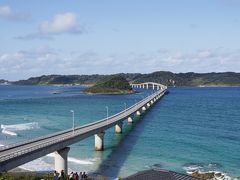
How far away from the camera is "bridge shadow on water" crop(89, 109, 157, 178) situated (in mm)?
47469

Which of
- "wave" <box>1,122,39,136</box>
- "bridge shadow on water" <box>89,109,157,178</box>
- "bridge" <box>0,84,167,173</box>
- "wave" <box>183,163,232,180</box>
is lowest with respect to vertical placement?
"wave" <box>183,163,232,180</box>

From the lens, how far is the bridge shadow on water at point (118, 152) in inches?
1869

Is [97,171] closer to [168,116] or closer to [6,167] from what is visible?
[6,167]

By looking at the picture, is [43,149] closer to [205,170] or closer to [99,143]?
[205,170]

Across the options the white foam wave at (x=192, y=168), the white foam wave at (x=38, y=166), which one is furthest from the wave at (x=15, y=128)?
the white foam wave at (x=192, y=168)

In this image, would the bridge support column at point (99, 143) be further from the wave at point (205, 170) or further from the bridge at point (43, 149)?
the wave at point (205, 170)

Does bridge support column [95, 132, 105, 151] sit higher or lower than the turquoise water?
higher

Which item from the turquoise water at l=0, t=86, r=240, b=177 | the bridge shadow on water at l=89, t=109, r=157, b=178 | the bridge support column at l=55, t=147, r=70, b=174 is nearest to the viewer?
the bridge support column at l=55, t=147, r=70, b=174

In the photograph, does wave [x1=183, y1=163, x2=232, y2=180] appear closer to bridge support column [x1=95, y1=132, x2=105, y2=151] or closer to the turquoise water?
the turquoise water

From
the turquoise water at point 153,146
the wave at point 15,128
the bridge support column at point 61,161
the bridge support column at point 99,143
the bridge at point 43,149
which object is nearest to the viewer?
the bridge at point 43,149

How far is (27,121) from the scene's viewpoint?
100938 mm

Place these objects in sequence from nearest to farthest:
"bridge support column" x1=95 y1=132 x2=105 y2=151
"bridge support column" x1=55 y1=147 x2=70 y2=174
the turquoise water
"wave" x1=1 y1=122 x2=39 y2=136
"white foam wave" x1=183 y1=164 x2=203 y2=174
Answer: "bridge support column" x1=55 y1=147 x2=70 y2=174 < "white foam wave" x1=183 y1=164 x2=203 y2=174 < the turquoise water < "bridge support column" x1=95 y1=132 x2=105 y2=151 < "wave" x1=1 y1=122 x2=39 y2=136

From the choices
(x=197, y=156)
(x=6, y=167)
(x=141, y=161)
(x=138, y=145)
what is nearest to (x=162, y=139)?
(x=138, y=145)

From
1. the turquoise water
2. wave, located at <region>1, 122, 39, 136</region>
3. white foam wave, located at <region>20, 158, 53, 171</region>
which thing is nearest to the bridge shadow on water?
the turquoise water
